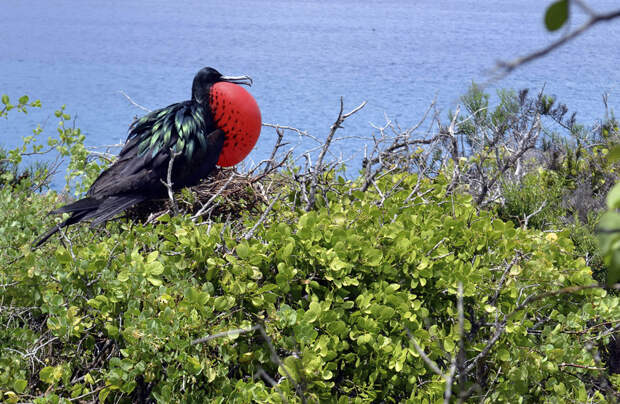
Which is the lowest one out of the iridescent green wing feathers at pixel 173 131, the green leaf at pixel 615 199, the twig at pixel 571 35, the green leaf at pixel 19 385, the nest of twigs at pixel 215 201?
the green leaf at pixel 19 385

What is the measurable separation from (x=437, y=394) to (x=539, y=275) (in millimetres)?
403

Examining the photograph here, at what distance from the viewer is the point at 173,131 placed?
2.33 metres

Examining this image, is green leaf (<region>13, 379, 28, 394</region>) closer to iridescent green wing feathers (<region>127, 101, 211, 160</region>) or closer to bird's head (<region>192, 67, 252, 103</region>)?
iridescent green wing feathers (<region>127, 101, 211, 160</region>)

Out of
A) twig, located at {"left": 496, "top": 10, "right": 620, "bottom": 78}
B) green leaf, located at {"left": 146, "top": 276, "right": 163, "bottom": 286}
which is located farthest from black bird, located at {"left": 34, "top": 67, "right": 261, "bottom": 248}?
twig, located at {"left": 496, "top": 10, "right": 620, "bottom": 78}

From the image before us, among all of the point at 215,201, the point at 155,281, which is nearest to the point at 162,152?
the point at 215,201

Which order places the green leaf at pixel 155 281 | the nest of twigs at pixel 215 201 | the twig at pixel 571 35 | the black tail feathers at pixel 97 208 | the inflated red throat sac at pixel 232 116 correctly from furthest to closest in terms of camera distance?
the inflated red throat sac at pixel 232 116, the nest of twigs at pixel 215 201, the black tail feathers at pixel 97 208, the green leaf at pixel 155 281, the twig at pixel 571 35

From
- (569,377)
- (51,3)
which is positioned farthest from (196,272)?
(51,3)

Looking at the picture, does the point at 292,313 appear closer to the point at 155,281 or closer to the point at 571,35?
the point at 155,281

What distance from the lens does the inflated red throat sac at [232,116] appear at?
247 cm

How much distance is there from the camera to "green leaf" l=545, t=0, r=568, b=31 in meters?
0.37

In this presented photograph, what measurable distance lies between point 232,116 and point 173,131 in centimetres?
26

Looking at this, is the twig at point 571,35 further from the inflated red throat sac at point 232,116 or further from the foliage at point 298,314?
the inflated red throat sac at point 232,116

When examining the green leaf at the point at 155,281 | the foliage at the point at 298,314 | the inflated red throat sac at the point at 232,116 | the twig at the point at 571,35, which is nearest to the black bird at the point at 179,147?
the inflated red throat sac at the point at 232,116

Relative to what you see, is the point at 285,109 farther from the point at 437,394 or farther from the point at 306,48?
the point at 437,394
